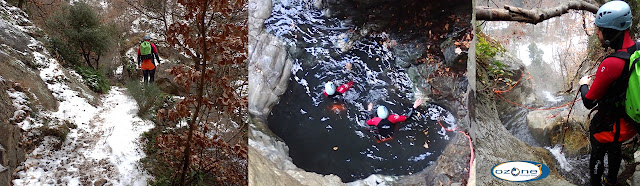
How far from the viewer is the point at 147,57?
7.00 feet

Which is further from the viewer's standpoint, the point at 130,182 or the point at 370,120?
the point at 130,182

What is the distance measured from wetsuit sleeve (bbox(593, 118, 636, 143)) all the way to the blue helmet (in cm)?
41

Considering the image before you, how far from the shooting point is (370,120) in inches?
68.9

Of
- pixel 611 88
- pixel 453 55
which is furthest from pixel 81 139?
pixel 611 88

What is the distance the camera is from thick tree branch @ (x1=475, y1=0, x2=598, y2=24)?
1766 millimetres

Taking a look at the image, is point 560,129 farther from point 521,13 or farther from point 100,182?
point 100,182

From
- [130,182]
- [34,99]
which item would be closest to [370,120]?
[130,182]

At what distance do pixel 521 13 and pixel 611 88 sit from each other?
0.59 metres

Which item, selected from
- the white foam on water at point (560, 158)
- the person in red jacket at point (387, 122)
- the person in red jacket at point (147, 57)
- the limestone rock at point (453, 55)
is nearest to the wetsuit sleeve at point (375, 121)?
the person in red jacket at point (387, 122)

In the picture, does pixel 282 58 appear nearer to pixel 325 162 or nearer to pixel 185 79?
pixel 325 162

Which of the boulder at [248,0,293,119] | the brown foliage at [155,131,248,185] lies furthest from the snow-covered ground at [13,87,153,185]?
the boulder at [248,0,293,119]

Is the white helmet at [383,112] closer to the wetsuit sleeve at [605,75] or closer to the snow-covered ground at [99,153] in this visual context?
the wetsuit sleeve at [605,75]

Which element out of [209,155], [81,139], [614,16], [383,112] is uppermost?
[614,16]

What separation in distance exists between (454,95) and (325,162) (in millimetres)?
761
